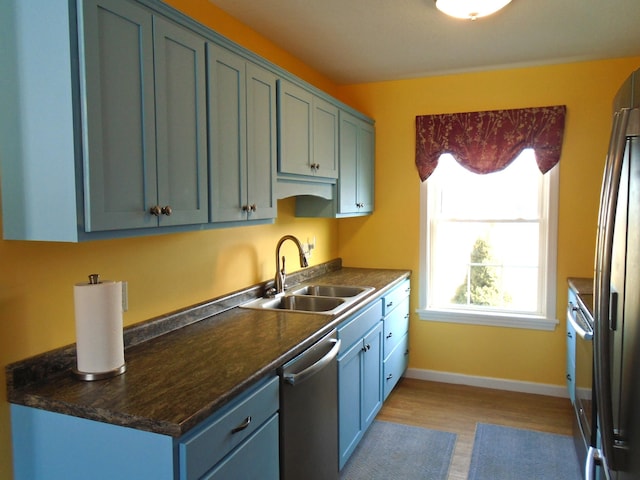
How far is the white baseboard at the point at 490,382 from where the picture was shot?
146 inches

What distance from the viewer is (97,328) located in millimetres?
1562

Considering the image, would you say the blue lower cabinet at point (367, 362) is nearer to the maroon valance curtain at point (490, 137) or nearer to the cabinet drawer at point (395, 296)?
the cabinet drawer at point (395, 296)

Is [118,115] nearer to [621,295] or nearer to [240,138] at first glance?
[240,138]

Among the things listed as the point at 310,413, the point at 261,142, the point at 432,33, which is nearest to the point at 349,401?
the point at 310,413

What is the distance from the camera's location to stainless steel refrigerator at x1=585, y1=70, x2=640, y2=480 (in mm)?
1176

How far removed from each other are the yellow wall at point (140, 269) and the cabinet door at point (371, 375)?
0.75m

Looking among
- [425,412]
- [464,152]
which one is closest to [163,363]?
[425,412]

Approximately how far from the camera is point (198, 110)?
1872 mm

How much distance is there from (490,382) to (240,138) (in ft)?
9.41

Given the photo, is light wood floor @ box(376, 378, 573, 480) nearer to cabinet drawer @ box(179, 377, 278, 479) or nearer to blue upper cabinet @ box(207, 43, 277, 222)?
cabinet drawer @ box(179, 377, 278, 479)

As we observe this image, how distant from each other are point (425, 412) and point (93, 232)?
2703 millimetres

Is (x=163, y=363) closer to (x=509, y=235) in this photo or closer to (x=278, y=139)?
(x=278, y=139)

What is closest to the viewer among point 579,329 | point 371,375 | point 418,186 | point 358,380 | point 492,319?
point 579,329

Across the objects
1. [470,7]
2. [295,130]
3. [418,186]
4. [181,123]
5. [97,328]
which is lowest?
[97,328]
